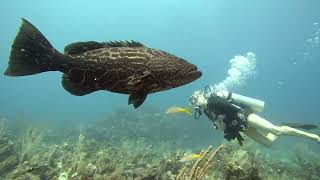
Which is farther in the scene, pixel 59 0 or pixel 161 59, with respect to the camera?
pixel 59 0

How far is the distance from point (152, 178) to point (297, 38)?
12459 cm

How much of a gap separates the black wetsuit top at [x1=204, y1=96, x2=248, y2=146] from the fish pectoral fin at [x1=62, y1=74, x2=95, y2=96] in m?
6.24

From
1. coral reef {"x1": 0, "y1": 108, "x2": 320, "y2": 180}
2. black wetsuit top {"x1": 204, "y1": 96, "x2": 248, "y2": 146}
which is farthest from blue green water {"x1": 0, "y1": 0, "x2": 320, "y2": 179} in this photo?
black wetsuit top {"x1": 204, "y1": 96, "x2": 248, "y2": 146}

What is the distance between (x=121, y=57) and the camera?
2656mm

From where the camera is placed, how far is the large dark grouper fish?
8.50 ft

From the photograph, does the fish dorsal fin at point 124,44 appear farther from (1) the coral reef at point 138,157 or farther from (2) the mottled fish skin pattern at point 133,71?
(1) the coral reef at point 138,157

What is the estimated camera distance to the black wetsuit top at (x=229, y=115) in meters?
8.54

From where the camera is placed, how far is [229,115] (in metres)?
8.68

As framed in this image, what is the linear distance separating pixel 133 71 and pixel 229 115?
6415mm

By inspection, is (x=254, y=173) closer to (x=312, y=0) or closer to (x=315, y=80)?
(x=312, y=0)

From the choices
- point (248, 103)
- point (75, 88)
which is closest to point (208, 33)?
point (248, 103)

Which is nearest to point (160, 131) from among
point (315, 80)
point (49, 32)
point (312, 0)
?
point (312, 0)

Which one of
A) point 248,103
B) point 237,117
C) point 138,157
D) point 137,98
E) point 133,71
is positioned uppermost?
point 133,71

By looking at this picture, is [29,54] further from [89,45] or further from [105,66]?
[105,66]
